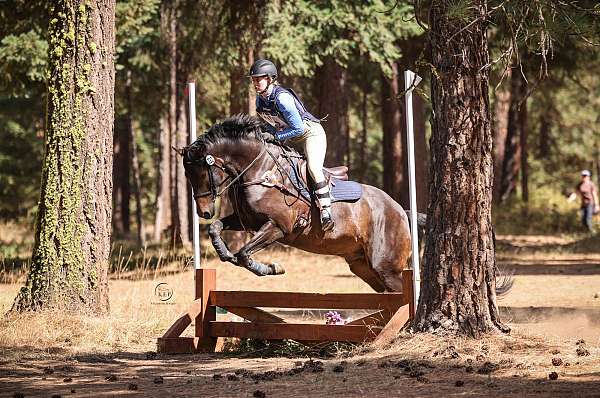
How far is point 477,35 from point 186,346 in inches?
189

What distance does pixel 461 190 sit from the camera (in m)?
9.90

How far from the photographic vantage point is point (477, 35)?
10023 mm

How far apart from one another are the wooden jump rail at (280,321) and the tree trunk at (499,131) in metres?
27.5

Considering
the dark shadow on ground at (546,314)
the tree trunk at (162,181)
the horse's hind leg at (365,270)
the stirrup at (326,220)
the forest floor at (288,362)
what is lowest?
the forest floor at (288,362)

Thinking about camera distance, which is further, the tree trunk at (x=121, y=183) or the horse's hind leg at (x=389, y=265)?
the tree trunk at (x=121, y=183)

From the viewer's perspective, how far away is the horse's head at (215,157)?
11.8 metres

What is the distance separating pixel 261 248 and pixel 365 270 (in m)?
2.13

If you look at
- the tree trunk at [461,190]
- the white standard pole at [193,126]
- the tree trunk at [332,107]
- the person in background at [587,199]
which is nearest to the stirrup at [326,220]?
the white standard pole at [193,126]

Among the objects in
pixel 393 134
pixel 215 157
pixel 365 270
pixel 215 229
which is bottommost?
pixel 365 270

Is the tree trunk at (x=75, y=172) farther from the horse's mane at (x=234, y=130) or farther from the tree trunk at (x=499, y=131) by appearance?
the tree trunk at (x=499, y=131)

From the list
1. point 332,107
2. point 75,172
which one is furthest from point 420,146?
point 75,172

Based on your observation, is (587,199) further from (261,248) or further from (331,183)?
(261,248)

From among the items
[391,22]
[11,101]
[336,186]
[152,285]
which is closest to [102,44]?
[336,186]

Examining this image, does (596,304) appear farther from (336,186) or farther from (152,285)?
(152,285)
